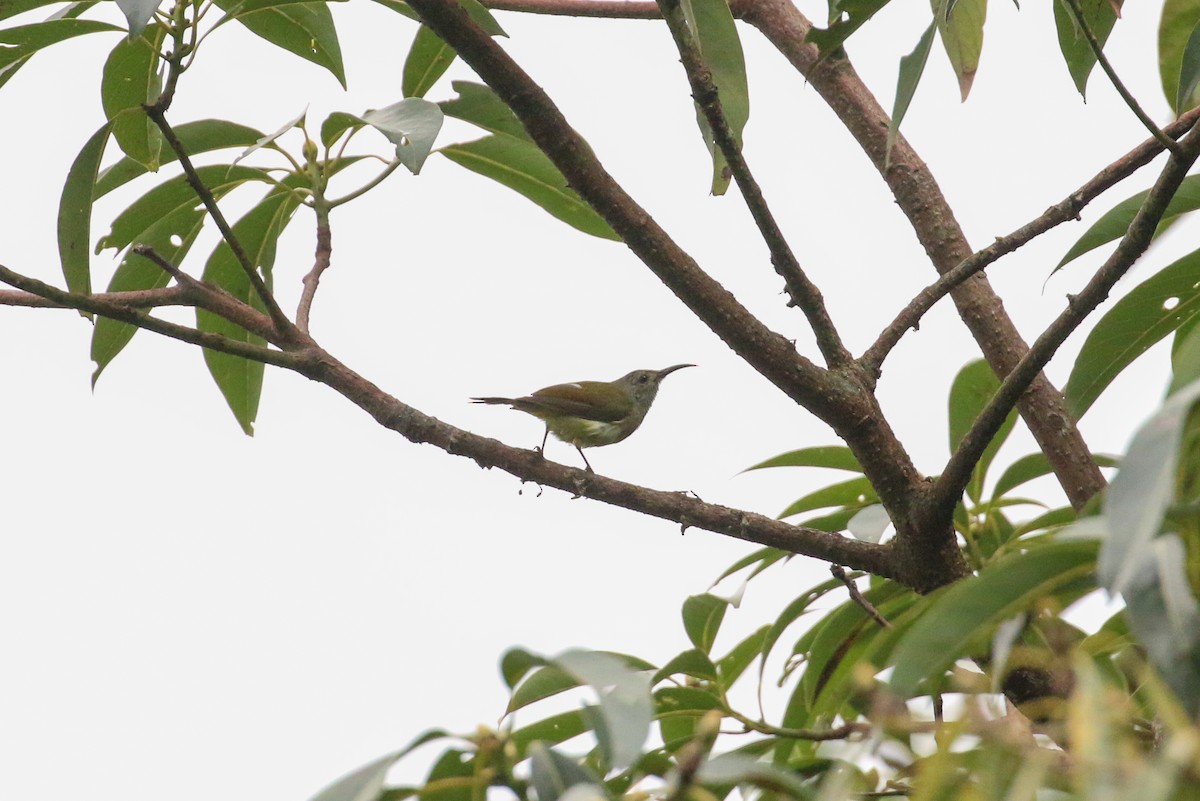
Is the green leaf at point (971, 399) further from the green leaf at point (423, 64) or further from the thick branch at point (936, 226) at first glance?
the green leaf at point (423, 64)

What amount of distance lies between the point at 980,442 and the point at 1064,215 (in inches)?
22.8

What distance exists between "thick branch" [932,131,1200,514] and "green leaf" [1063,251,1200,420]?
48 centimetres

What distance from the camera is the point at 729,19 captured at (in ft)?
7.66

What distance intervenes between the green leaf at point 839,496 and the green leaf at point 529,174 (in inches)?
32.1

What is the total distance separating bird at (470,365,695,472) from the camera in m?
5.40

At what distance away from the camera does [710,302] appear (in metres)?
2.18

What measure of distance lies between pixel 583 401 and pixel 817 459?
251 centimetres

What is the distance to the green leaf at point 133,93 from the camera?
247 cm

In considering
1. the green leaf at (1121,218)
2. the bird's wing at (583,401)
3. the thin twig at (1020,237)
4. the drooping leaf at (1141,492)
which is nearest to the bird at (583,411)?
the bird's wing at (583,401)

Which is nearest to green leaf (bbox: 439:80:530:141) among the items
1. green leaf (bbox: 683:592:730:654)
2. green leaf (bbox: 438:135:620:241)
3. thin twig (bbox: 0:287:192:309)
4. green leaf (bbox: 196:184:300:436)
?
green leaf (bbox: 438:135:620:241)

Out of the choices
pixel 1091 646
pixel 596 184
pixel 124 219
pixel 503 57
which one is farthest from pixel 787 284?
pixel 124 219

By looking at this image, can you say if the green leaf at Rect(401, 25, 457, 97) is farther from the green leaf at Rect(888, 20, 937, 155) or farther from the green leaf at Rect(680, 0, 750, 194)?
the green leaf at Rect(888, 20, 937, 155)

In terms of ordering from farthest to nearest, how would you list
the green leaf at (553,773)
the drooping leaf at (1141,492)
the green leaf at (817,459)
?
the green leaf at (817,459)
the green leaf at (553,773)
the drooping leaf at (1141,492)

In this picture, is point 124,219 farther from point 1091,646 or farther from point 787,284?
point 1091,646
